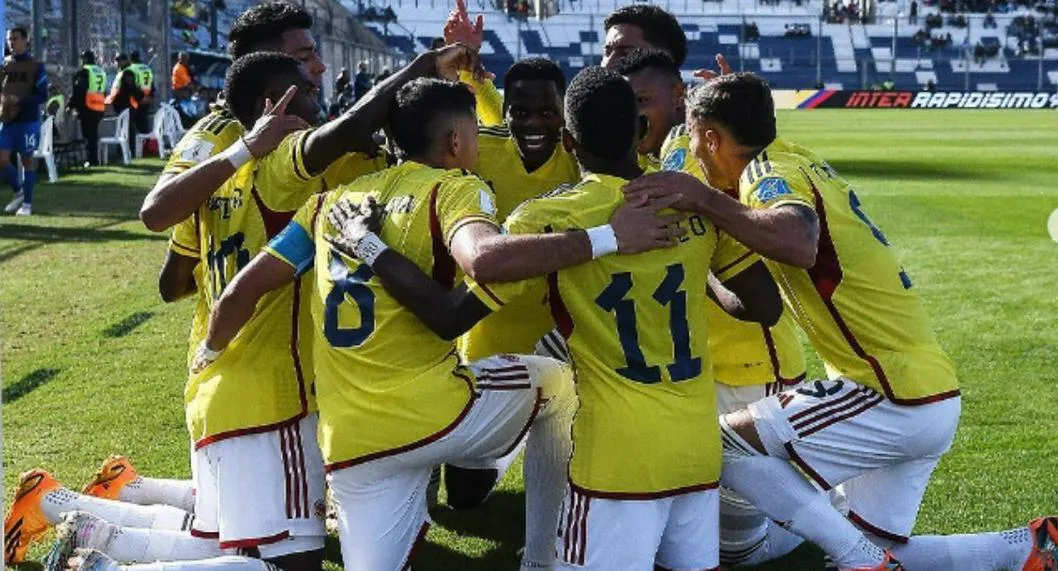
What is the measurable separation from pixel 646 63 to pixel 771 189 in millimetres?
1291

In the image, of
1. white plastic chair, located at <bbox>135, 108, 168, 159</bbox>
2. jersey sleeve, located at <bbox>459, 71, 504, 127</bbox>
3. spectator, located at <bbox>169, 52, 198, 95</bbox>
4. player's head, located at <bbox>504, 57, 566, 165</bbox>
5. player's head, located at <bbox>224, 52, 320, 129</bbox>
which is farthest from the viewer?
spectator, located at <bbox>169, 52, 198, 95</bbox>

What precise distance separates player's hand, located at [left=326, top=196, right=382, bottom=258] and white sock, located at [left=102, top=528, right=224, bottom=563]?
1.28 metres

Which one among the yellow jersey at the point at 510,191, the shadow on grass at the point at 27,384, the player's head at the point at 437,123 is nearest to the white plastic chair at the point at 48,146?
the shadow on grass at the point at 27,384

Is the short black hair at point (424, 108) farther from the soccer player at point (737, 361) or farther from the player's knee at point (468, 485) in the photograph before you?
the player's knee at point (468, 485)

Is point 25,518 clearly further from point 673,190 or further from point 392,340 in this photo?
point 673,190

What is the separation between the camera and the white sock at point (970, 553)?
5.04m

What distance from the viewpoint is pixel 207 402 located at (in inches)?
194

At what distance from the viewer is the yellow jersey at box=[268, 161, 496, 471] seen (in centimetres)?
439

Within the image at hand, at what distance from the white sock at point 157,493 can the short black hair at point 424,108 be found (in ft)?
6.59

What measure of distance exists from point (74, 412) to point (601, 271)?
4.82 m

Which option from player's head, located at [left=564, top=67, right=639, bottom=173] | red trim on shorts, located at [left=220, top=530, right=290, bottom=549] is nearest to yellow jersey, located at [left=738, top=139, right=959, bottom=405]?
player's head, located at [left=564, top=67, right=639, bottom=173]

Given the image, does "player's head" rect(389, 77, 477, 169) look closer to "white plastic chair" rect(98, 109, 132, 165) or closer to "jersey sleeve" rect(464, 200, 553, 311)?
"jersey sleeve" rect(464, 200, 553, 311)

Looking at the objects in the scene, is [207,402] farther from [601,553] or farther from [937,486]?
[937,486]

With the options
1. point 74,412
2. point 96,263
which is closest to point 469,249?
point 74,412
